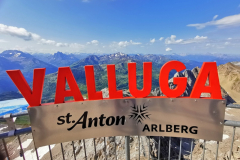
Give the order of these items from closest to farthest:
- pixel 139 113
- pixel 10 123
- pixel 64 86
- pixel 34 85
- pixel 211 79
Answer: pixel 10 123 → pixel 34 85 → pixel 211 79 → pixel 64 86 → pixel 139 113

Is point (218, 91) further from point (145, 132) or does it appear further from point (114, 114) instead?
point (114, 114)

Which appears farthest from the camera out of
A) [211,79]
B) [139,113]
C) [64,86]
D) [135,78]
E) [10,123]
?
[139,113]

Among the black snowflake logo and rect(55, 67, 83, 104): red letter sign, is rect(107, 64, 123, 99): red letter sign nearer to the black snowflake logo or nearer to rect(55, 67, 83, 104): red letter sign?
the black snowflake logo

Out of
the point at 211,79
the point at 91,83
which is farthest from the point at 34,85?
the point at 211,79

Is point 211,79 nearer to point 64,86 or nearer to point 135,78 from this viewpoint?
point 135,78

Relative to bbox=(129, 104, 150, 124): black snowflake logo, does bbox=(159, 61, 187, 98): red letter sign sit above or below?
above

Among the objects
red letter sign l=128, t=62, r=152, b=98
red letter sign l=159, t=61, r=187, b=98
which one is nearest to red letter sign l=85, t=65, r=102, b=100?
red letter sign l=128, t=62, r=152, b=98

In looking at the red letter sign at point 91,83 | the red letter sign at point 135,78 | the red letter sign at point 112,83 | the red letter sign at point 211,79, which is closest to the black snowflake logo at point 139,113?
the red letter sign at point 135,78
